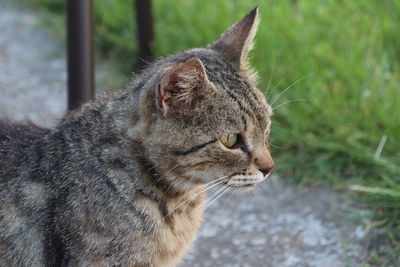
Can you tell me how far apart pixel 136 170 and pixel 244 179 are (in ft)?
1.12

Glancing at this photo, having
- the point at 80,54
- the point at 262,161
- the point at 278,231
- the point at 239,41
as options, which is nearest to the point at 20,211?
the point at 262,161

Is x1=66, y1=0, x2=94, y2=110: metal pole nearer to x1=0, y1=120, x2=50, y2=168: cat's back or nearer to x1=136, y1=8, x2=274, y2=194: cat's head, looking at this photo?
x1=0, y1=120, x2=50, y2=168: cat's back

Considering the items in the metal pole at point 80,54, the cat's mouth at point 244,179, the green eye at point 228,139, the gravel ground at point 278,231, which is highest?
the metal pole at point 80,54

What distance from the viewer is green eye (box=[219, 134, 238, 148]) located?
7.27 ft

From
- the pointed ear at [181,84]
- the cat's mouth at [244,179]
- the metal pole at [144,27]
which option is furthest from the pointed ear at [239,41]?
the metal pole at [144,27]

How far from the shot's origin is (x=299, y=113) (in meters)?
3.36

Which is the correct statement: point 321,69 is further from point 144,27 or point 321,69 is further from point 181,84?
point 181,84

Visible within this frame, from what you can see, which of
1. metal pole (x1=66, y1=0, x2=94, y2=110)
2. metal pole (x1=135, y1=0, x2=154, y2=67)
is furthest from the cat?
metal pole (x1=135, y1=0, x2=154, y2=67)

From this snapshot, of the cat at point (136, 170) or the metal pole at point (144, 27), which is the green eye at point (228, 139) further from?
the metal pole at point (144, 27)

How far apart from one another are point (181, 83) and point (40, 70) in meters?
2.37

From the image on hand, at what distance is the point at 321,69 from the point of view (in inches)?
139

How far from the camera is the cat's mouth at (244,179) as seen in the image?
2244mm

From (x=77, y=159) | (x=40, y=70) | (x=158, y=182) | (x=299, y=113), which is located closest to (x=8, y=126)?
(x=77, y=159)

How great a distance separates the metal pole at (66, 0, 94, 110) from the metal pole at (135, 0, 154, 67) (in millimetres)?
495
